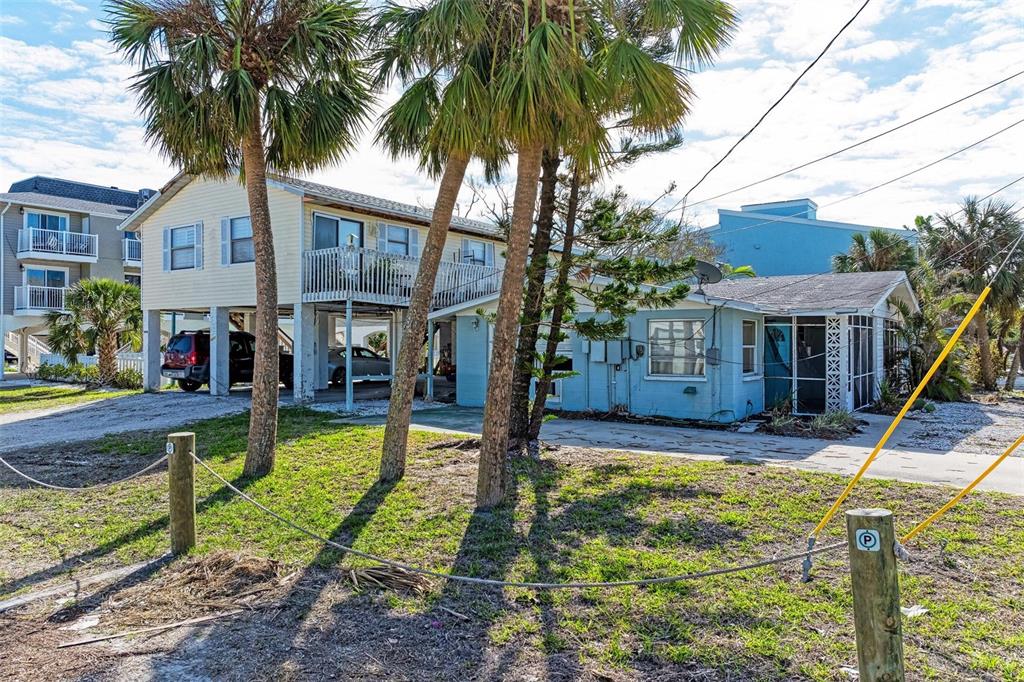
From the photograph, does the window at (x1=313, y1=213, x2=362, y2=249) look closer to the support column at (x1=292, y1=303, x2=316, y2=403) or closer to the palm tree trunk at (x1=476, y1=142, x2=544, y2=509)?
the support column at (x1=292, y1=303, x2=316, y2=403)

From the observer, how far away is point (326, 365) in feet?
73.0

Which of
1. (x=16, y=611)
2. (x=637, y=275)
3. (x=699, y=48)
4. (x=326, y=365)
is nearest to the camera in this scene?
(x=16, y=611)

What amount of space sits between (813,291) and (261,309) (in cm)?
1359

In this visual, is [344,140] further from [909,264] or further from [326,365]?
[909,264]

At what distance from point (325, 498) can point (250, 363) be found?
14230 millimetres

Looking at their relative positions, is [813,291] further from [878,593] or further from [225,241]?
[225,241]

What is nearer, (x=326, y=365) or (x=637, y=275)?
(x=637, y=275)

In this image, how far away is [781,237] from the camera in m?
30.9

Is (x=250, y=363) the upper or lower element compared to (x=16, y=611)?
upper

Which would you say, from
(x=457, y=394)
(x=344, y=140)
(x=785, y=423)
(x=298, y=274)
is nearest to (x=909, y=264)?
(x=785, y=423)

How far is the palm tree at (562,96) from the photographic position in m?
6.49

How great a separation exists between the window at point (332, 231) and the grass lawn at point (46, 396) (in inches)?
298

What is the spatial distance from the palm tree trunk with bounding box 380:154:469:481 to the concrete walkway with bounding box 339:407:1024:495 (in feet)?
12.3

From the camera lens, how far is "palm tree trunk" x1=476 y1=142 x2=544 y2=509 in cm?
712
